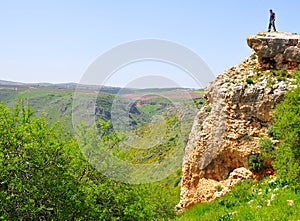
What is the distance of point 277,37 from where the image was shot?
21.2 m

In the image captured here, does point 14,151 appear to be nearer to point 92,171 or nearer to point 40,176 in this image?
point 40,176

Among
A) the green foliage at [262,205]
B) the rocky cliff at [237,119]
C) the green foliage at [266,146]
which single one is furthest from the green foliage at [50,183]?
the green foliage at [266,146]

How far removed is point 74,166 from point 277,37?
1480cm

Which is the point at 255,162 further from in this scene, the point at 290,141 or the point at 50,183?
the point at 50,183

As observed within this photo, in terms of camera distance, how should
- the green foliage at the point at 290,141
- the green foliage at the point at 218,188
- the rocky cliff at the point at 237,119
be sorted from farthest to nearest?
the green foliage at the point at 218,188 < the rocky cliff at the point at 237,119 < the green foliage at the point at 290,141

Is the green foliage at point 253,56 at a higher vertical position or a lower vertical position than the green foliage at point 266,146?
higher

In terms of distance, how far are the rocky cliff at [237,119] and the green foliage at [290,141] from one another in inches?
177

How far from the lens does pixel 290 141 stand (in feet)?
46.1

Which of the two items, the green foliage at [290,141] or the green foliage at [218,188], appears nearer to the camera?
the green foliage at [290,141]

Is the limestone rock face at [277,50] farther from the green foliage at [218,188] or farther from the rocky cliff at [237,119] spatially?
the green foliage at [218,188]

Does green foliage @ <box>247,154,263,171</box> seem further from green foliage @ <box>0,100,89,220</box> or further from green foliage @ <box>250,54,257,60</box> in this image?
green foliage @ <box>0,100,89,220</box>

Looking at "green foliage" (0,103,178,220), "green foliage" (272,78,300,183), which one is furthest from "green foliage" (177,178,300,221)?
"green foliage" (0,103,178,220)

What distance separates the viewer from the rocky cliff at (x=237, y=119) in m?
19.5

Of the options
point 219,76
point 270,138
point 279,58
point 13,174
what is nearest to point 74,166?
point 13,174
